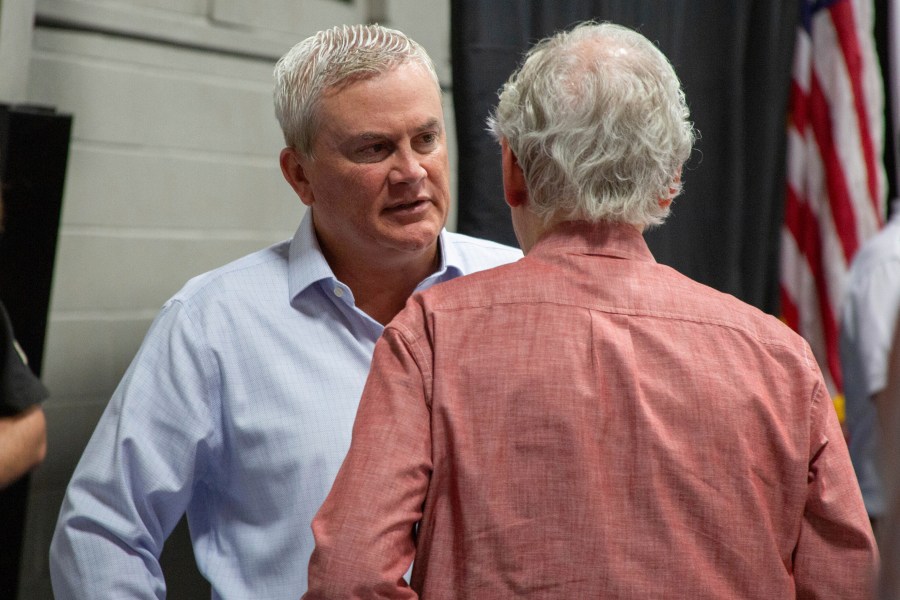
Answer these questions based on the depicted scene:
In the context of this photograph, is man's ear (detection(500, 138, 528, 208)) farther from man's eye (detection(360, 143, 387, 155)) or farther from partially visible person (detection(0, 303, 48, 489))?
partially visible person (detection(0, 303, 48, 489))

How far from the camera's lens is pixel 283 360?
1.44m

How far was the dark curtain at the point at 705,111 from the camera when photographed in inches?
85.5

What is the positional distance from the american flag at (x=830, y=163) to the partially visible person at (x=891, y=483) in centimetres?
290

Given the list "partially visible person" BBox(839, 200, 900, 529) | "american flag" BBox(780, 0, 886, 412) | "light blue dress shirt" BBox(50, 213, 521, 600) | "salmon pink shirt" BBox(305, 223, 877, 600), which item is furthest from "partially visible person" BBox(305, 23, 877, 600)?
"american flag" BBox(780, 0, 886, 412)

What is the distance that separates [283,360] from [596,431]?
1.95ft

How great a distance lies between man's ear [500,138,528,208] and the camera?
1129mm

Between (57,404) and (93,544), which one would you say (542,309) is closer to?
(93,544)

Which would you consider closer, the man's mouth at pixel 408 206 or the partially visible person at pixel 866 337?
the man's mouth at pixel 408 206

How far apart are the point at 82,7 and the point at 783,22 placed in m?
2.11

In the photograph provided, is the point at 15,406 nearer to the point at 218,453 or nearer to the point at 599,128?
the point at 218,453

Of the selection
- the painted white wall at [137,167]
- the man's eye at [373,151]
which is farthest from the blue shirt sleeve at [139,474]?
the painted white wall at [137,167]

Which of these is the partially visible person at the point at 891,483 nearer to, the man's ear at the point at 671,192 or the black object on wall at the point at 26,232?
the man's ear at the point at 671,192

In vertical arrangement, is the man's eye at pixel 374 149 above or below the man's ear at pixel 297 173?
above

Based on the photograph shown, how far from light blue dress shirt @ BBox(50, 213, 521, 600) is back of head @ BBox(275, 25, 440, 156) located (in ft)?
1.01
